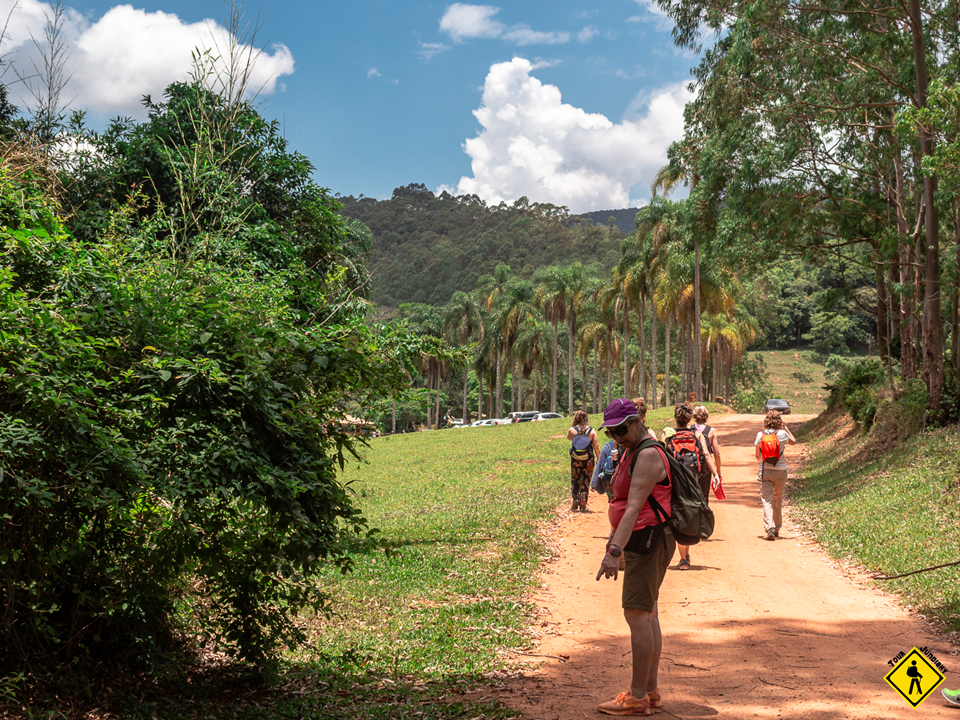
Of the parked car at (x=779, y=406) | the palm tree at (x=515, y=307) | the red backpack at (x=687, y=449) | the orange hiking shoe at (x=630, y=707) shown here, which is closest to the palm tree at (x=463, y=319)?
the palm tree at (x=515, y=307)

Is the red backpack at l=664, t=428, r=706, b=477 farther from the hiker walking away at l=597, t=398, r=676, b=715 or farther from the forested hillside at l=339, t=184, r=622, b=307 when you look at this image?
the forested hillside at l=339, t=184, r=622, b=307

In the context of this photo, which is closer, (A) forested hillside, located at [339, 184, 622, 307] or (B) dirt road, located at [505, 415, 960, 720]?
(B) dirt road, located at [505, 415, 960, 720]

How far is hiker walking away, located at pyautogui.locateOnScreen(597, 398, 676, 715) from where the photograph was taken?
4809 millimetres

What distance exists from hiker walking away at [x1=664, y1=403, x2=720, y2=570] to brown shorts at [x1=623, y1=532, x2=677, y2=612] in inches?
160

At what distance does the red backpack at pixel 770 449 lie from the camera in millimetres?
10500

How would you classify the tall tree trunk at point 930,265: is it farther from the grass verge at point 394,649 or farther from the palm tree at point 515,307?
the palm tree at point 515,307

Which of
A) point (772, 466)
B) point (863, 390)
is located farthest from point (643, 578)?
point (863, 390)

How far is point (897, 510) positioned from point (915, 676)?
29.8 feet

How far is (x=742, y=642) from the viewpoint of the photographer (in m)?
6.43

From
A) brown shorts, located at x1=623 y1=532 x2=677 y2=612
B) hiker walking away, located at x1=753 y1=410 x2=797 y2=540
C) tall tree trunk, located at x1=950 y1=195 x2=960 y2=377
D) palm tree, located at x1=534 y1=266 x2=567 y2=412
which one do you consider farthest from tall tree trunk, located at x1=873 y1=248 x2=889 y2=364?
palm tree, located at x1=534 y1=266 x2=567 y2=412

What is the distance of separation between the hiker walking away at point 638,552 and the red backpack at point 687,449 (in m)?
4.02

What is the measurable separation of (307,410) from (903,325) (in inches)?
786

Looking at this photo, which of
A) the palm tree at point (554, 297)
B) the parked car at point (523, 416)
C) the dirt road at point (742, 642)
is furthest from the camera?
the parked car at point (523, 416)

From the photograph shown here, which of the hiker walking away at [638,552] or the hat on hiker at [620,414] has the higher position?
the hat on hiker at [620,414]
